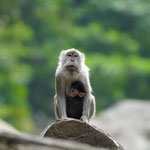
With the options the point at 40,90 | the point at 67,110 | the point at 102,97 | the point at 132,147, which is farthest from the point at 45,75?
the point at 67,110

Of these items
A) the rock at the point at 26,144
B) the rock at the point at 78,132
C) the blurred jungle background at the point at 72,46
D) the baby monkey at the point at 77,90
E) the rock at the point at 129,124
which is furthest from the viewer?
the blurred jungle background at the point at 72,46

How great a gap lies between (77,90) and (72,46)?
22472mm

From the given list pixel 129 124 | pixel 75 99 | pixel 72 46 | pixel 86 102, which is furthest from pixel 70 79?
pixel 72 46

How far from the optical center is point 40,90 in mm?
33656

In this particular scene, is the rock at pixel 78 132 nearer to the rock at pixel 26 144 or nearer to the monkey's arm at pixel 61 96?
the monkey's arm at pixel 61 96

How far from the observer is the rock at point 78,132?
907 centimetres

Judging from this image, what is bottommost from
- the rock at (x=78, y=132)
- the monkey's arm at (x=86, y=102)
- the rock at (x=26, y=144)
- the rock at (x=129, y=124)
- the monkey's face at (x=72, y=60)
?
the rock at (x=129, y=124)

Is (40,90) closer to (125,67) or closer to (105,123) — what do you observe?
(125,67)

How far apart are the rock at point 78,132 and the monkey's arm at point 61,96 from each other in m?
1.09

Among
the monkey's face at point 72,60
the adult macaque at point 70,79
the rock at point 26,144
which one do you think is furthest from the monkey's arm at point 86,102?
the rock at point 26,144

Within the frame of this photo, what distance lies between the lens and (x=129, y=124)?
22594mm

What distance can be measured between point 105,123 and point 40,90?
11.5 m

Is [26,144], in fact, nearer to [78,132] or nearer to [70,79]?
[78,132]

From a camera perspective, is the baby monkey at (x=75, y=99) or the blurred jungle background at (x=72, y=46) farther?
the blurred jungle background at (x=72, y=46)
